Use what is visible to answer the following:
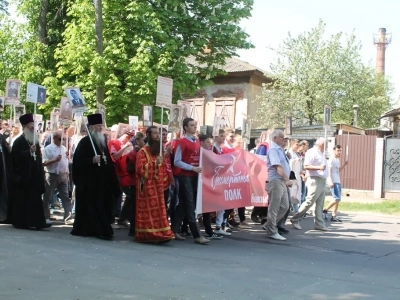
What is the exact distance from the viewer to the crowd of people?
32.4 feet

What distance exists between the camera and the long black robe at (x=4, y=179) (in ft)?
37.1

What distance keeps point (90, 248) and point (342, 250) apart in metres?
4.00

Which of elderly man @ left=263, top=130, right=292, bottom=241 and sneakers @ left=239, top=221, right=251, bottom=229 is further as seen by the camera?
sneakers @ left=239, top=221, right=251, bottom=229

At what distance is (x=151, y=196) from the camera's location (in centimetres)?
986

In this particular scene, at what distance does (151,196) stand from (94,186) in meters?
1.07

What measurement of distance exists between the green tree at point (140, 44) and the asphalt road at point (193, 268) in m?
15.9

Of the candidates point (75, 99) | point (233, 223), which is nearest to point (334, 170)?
point (233, 223)

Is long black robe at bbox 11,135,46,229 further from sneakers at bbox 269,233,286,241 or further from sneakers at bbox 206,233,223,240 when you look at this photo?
sneakers at bbox 269,233,286,241

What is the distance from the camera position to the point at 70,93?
36.7ft

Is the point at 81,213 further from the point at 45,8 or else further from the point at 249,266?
the point at 45,8

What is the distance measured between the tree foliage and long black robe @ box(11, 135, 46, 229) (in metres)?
15.1

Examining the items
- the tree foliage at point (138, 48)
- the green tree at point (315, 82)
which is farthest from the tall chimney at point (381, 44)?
the tree foliage at point (138, 48)

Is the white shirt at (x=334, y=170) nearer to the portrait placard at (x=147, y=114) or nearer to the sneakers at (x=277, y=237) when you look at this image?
the sneakers at (x=277, y=237)

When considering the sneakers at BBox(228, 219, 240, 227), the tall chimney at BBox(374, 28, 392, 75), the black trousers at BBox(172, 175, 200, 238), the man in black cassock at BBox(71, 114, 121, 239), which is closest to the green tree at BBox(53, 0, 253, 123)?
the sneakers at BBox(228, 219, 240, 227)
